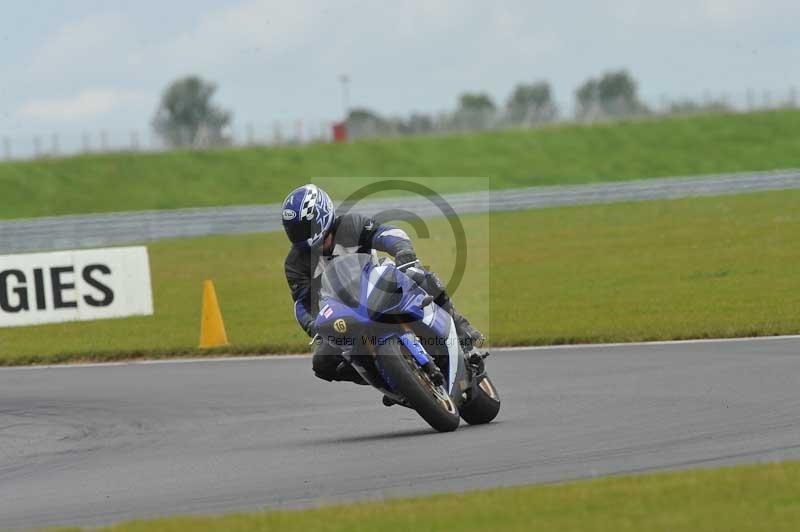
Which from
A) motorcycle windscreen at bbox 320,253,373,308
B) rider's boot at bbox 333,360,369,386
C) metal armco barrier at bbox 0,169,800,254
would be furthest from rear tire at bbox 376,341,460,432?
metal armco barrier at bbox 0,169,800,254

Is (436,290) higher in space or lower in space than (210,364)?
higher

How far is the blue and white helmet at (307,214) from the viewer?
978cm

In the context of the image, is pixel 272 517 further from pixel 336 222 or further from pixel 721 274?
pixel 721 274

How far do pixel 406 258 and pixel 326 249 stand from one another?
0.65m

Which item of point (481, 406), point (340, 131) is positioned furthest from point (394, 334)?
point (340, 131)

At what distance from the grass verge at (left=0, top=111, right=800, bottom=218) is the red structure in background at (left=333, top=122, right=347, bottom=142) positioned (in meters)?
2.71

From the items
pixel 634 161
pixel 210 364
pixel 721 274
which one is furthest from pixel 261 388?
pixel 634 161

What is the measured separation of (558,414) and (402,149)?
52.6m

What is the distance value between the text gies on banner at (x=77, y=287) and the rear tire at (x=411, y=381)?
466 inches

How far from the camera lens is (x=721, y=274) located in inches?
859

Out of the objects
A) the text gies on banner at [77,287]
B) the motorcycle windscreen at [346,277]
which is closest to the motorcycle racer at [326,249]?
the motorcycle windscreen at [346,277]

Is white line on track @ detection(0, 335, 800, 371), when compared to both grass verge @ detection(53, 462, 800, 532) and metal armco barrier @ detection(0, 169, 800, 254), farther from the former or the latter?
metal armco barrier @ detection(0, 169, 800, 254)

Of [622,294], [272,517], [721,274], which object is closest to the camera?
[272,517]

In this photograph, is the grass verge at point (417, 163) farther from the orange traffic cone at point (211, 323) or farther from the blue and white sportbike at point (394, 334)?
the blue and white sportbike at point (394, 334)
